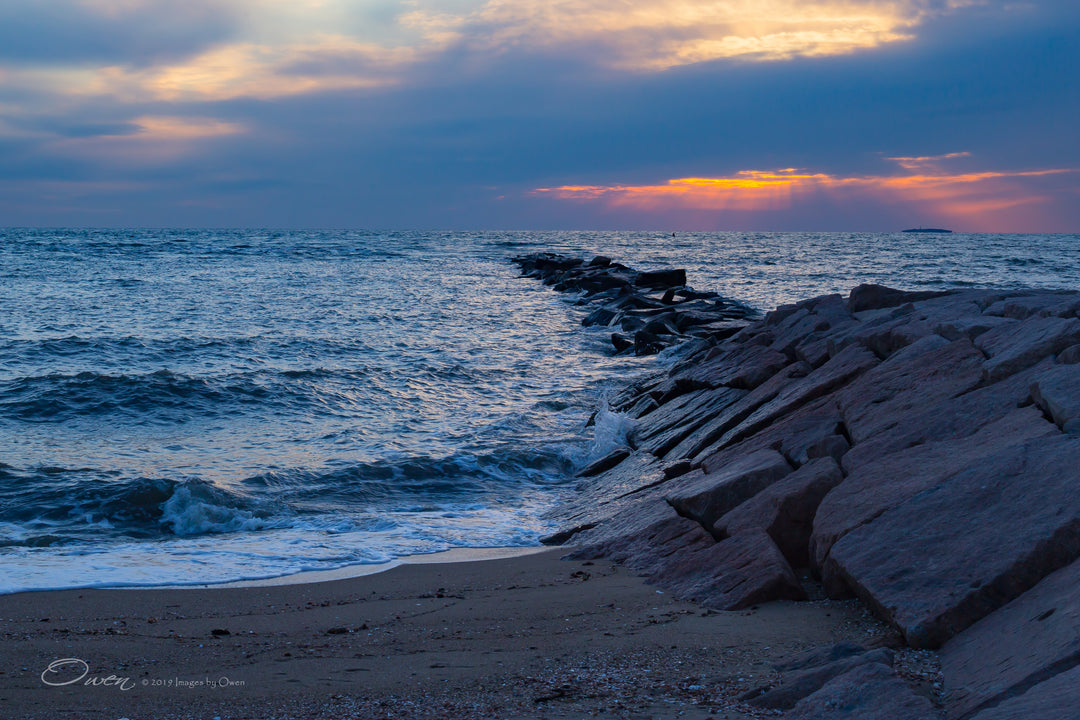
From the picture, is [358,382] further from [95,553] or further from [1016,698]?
[1016,698]

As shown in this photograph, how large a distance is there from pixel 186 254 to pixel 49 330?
143 ft

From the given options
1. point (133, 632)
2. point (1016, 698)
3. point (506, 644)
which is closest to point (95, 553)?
point (133, 632)

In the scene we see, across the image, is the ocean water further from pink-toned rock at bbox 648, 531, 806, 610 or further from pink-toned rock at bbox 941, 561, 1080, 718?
Answer: pink-toned rock at bbox 941, 561, 1080, 718

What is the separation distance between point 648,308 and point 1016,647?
22.7 m

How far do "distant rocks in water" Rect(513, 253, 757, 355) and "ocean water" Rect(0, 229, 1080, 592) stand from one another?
933 millimetres

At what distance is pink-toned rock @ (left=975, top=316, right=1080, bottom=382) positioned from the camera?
6.01 metres

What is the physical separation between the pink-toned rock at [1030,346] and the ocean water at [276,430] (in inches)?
172

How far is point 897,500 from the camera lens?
473 cm

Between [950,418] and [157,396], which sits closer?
[950,418]

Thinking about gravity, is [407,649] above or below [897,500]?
below

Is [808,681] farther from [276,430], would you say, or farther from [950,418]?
[276,430]

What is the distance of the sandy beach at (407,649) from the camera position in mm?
3883

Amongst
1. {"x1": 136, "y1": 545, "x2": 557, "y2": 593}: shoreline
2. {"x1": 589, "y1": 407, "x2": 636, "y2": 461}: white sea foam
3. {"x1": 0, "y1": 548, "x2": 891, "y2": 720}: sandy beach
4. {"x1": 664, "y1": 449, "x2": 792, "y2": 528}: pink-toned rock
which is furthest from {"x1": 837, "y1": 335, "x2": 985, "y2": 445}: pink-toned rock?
{"x1": 589, "y1": 407, "x2": 636, "y2": 461}: white sea foam

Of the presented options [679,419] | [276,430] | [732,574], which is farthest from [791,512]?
[276,430]
